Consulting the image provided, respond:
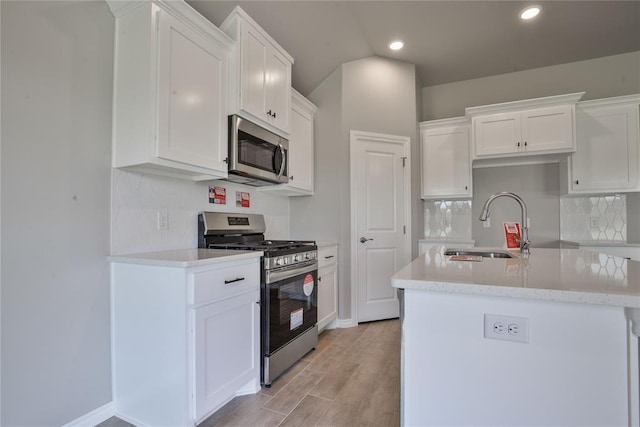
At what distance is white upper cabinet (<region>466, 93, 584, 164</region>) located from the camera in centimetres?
309

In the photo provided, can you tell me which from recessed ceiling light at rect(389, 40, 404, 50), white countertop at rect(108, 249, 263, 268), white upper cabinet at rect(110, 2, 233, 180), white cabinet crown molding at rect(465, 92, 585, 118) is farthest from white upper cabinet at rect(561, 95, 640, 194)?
white upper cabinet at rect(110, 2, 233, 180)

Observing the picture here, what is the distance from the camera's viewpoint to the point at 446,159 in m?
3.71

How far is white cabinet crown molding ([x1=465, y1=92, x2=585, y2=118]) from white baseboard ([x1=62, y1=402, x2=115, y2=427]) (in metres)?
4.04

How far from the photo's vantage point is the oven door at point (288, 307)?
198 centimetres

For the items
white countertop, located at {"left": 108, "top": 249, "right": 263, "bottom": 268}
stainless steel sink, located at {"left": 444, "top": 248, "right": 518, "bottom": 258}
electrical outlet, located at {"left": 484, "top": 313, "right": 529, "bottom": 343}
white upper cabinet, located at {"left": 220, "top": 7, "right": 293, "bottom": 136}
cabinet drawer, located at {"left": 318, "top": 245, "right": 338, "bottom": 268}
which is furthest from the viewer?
cabinet drawer, located at {"left": 318, "top": 245, "right": 338, "bottom": 268}

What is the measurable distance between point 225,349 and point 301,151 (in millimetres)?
2101

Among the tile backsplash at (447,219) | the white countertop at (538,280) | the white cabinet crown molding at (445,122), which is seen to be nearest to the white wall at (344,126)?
the white cabinet crown molding at (445,122)

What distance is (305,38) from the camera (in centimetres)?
289

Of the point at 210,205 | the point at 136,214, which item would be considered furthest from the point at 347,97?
the point at 136,214

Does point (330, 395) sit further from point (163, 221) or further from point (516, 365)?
point (163, 221)

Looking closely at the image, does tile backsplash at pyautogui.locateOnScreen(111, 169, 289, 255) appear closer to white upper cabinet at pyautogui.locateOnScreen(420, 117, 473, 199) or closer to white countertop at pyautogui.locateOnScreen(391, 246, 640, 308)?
white countertop at pyautogui.locateOnScreen(391, 246, 640, 308)

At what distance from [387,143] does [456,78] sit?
4.72 feet

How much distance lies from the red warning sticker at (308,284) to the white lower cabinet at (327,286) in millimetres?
293

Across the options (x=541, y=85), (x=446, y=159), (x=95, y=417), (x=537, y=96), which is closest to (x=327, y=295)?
(x=95, y=417)
